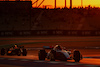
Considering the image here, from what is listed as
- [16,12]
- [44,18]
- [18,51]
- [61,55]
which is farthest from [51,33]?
[61,55]

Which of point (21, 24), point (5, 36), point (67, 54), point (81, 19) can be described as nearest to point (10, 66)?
point (67, 54)

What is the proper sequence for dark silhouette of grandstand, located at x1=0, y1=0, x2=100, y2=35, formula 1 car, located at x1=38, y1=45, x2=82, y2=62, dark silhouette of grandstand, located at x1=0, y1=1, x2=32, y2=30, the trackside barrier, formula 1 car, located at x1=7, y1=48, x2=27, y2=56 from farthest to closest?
dark silhouette of grandstand, located at x1=0, y1=1, x2=32, y2=30 < dark silhouette of grandstand, located at x1=0, y1=0, x2=100, y2=35 < the trackside barrier < formula 1 car, located at x1=7, y1=48, x2=27, y2=56 < formula 1 car, located at x1=38, y1=45, x2=82, y2=62

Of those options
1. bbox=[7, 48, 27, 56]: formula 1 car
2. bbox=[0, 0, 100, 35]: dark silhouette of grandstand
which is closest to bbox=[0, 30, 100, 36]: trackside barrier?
bbox=[0, 0, 100, 35]: dark silhouette of grandstand

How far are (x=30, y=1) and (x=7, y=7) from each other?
544cm

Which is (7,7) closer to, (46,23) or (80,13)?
(46,23)

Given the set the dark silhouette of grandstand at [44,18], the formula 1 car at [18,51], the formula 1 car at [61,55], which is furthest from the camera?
the dark silhouette of grandstand at [44,18]

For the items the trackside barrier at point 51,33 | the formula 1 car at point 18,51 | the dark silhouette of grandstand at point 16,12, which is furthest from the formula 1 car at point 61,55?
the dark silhouette of grandstand at point 16,12

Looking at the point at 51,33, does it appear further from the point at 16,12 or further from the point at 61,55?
the point at 61,55

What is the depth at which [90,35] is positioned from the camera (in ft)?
185

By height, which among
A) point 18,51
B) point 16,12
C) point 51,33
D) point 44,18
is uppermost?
point 16,12

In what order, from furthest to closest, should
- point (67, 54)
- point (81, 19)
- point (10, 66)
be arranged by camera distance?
1. point (81, 19)
2. point (67, 54)
3. point (10, 66)

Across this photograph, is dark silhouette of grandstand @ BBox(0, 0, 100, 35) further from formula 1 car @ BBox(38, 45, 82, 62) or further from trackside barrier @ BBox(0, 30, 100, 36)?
formula 1 car @ BBox(38, 45, 82, 62)

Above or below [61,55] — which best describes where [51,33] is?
above

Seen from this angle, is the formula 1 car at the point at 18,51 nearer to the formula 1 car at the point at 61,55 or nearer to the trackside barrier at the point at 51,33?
the formula 1 car at the point at 61,55
